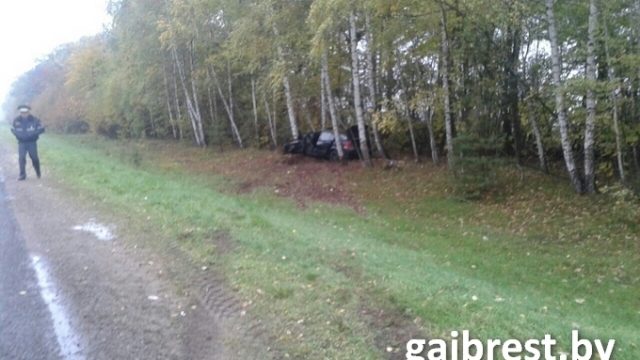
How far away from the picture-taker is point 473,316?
5.95 metres

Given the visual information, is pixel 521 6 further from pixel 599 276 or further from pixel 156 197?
pixel 156 197

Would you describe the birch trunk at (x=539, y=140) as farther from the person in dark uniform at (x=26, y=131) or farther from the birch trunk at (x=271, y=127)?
the birch trunk at (x=271, y=127)

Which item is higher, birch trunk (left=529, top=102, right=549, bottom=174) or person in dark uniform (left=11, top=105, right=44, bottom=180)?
person in dark uniform (left=11, top=105, right=44, bottom=180)

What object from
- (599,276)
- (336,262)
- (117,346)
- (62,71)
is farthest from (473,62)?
(62,71)

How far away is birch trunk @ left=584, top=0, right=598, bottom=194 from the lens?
13.4 metres

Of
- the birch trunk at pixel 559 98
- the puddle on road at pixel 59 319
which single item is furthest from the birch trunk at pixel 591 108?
the puddle on road at pixel 59 319

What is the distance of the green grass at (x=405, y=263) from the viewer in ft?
19.1

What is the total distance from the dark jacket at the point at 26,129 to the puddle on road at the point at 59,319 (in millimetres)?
8210

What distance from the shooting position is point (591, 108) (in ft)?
46.1

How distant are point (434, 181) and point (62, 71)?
194ft

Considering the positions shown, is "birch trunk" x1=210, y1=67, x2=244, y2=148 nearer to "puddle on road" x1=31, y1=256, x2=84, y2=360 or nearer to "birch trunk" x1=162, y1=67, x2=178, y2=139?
"birch trunk" x1=162, y1=67, x2=178, y2=139

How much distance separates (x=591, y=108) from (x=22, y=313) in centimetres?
1200

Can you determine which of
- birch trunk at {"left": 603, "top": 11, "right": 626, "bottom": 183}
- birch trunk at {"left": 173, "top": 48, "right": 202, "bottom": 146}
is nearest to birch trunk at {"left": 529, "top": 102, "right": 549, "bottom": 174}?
birch trunk at {"left": 603, "top": 11, "right": 626, "bottom": 183}

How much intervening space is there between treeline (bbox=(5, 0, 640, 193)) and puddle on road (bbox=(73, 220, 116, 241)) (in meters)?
8.06
